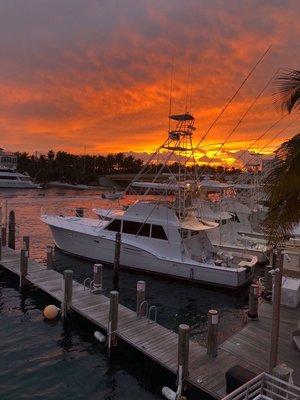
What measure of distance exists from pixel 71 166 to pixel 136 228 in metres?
131

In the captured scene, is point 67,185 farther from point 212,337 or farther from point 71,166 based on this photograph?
point 212,337

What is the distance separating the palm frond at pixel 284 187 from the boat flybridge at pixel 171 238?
35.7 ft

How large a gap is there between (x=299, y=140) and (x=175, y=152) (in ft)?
46.5

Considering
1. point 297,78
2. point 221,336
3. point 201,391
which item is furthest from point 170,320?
point 297,78

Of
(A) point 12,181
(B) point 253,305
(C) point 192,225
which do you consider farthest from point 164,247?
(A) point 12,181

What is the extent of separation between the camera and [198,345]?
11664mm

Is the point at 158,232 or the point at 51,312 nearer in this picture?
the point at 51,312

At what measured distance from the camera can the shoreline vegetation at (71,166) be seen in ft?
464

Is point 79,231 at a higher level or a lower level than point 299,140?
lower

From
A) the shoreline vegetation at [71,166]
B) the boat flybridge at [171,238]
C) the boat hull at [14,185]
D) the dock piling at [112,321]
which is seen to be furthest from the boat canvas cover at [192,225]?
the shoreline vegetation at [71,166]

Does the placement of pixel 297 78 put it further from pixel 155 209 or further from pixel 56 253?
pixel 56 253

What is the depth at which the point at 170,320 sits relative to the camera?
15859 mm

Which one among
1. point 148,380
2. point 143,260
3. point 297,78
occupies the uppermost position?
point 297,78

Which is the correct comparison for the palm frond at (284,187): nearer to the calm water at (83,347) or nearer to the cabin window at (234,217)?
the calm water at (83,347)
